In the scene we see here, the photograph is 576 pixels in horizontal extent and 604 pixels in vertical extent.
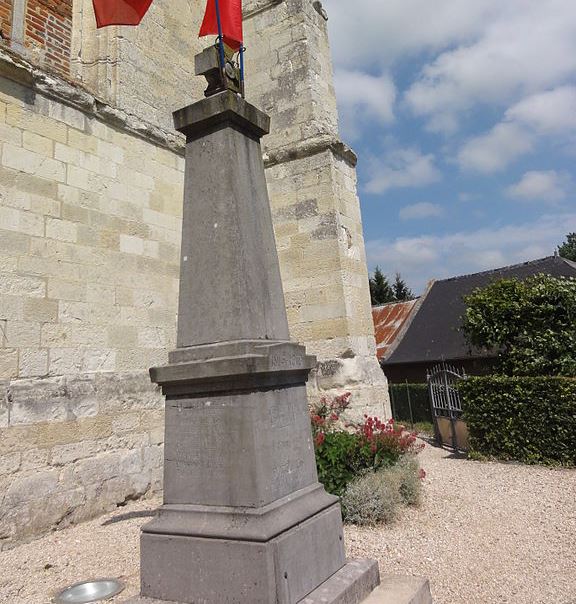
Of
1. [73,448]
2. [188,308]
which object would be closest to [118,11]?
[188,308]

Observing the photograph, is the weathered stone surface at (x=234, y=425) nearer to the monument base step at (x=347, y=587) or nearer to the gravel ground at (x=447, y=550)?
the monument base step at (x=347, y=587)

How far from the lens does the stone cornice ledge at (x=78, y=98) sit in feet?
15.3

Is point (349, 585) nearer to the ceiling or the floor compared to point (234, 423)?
nearer to the floor

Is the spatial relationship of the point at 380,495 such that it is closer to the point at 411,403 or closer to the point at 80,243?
the point at 80,243

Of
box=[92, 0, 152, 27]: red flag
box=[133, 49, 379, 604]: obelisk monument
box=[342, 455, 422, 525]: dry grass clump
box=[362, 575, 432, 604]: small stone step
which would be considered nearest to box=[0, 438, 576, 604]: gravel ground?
box=[342, 455, 422, 525]: dry grass clump

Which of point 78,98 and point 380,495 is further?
point 78,98

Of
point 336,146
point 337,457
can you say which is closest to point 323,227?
point 336,146

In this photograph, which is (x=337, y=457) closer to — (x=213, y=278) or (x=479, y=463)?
(x=213, y=278)

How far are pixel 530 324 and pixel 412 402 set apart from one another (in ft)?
18.7

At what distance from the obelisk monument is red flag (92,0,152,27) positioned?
5.69ft

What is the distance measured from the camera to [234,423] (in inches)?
102

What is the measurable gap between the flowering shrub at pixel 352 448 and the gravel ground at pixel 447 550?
0.54m

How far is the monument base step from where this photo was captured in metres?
2.48

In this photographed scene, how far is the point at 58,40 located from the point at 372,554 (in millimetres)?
6648
